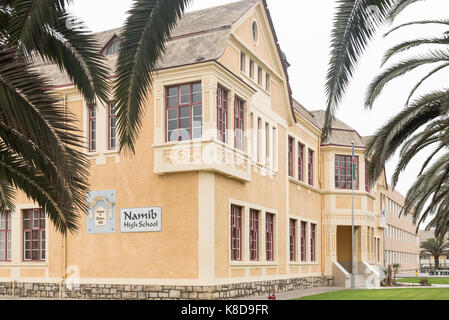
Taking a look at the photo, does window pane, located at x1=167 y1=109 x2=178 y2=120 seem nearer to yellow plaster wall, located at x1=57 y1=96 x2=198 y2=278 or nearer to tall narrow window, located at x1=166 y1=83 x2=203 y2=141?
tall narrow window, located at x1=166 y1=83 x2=203 y2=141

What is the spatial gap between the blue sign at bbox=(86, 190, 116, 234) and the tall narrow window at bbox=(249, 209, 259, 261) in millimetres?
5720

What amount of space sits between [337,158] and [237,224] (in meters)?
16.7

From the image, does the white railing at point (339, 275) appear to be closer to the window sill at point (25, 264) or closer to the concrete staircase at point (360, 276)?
the concrete staircase at point (360, 276)

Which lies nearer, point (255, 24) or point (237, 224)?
point (237, 224)

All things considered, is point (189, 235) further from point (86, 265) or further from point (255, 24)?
point (255, 24)

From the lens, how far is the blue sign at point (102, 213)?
24578 millimetres

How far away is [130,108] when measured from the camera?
8.92 m

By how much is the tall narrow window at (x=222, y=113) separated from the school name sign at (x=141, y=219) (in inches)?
139

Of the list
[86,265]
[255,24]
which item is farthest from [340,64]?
[255,24]

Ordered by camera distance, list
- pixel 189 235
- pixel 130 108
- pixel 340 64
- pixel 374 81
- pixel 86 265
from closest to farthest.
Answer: pixel 340 64
pixel 130 108
pixel 374 81
pixel 189 235
pixel 86 265

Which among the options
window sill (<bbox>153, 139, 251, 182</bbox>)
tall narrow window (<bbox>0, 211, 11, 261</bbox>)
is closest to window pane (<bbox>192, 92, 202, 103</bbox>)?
window sill (<bbox>153, 139, 251, 182</bbox>)

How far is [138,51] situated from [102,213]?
1692 cm

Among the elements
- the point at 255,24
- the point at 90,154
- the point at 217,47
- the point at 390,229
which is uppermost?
the point at 255,24

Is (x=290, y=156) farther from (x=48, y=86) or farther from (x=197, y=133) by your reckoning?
(x=48, y=86)
